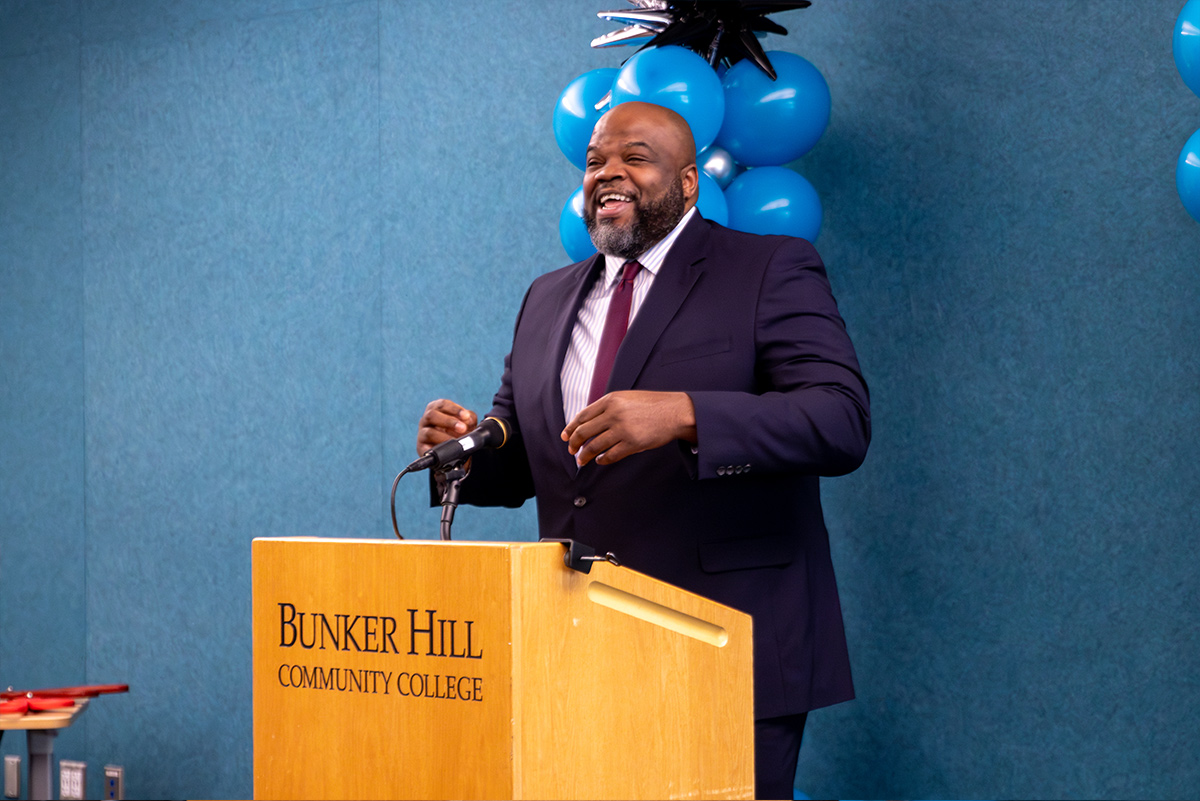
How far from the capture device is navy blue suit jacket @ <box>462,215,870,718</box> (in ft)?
5.49

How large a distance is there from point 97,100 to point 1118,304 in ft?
11.2

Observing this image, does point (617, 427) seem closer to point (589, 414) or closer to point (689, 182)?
point (589, 414)

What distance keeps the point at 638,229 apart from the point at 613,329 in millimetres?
184

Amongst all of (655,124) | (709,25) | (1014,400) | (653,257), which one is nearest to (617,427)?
(653,257)

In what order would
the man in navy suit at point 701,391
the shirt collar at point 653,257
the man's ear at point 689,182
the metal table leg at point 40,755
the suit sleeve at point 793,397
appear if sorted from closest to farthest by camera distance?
the suit sleeve at point 793,397
the man in navy suit at point 701,391
the shirt collar at point 653,257
the man's ear at point 689,182
the metal table leg at point 40,755

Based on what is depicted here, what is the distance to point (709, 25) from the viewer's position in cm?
245

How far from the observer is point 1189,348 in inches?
99.0

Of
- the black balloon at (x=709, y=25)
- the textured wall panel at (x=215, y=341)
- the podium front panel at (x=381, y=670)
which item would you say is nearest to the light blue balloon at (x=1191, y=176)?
the black balloon at (x=709, y=25)

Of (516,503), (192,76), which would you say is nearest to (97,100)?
(192,76)

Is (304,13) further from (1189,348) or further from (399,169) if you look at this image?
(1189,348)

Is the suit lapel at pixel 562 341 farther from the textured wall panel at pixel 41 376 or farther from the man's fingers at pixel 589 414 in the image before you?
the textured wall panel at pixel 41 376

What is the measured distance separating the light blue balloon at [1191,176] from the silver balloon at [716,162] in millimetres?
891

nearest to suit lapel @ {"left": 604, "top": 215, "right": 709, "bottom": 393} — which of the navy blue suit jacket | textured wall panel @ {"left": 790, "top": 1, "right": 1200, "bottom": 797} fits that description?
the navy blue suit jacket

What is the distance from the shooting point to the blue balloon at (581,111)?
2455 millimetres
